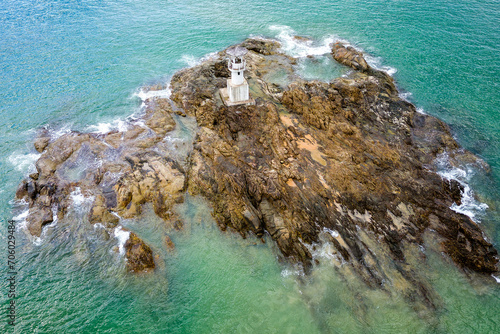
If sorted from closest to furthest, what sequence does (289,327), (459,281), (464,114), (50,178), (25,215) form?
(289,327) → (459,281) → (25,215) → (50,178) → (464,114)

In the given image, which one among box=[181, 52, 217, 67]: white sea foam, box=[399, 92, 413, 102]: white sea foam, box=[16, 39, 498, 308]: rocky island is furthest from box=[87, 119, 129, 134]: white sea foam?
box=[399, 92, 413, 102]: white sea foam

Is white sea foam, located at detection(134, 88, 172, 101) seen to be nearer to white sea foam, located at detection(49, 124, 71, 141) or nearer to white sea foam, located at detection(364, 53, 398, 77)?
white sea foam, located at detection(49, 124, 71, 141)

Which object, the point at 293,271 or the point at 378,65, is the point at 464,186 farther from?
the point at 378,65

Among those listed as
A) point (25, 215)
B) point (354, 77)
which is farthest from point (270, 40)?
point (25, 215)

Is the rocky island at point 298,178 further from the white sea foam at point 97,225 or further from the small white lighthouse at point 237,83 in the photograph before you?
the small white lighthouse at point 237,83

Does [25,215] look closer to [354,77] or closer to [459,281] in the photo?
[459,281]
